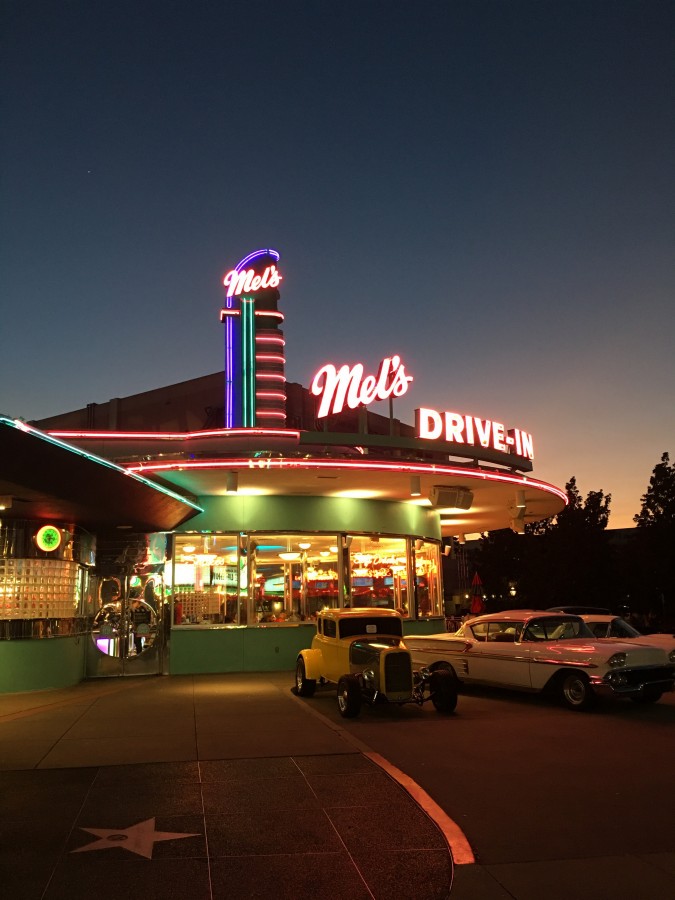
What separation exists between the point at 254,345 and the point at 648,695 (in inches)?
512

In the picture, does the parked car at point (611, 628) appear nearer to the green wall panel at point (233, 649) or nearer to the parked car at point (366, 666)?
the parked car at point (366, 666)

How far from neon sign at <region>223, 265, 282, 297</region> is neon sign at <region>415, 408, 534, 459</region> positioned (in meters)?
6.43

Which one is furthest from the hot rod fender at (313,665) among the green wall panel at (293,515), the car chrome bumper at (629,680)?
the green wall panel at (293,515)

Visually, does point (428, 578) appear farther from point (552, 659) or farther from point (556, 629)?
point (552, 659)

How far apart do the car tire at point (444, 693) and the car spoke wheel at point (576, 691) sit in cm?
186

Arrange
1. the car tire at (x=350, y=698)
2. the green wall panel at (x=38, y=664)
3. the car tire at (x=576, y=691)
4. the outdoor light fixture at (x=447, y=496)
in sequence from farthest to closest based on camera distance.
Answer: the outdoor light fixture at (x=447, y=496)
the green wall panel at (x=38, y=664)
the car tire at (x=576, y=691)
the car tire at (x=350, y=698)

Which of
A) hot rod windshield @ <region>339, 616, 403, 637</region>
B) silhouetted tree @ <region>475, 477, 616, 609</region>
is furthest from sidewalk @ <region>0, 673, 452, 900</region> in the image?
silhouetted tree @ <region>475, 477, 616, 609</region>

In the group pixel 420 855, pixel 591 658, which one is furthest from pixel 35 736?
pixel 591 658

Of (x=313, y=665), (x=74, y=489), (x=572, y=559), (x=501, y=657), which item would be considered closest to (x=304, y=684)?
(x=313, y=665)

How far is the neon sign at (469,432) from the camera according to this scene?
63.9ft

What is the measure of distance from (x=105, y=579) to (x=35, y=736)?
851cm

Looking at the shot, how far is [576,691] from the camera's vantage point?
13.0 meters

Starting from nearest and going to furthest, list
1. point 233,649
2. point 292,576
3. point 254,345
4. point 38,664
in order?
point 38,664
point 233,649
point 292,576
point 254,345

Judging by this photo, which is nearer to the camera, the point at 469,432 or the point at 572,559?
the point at 469,432
